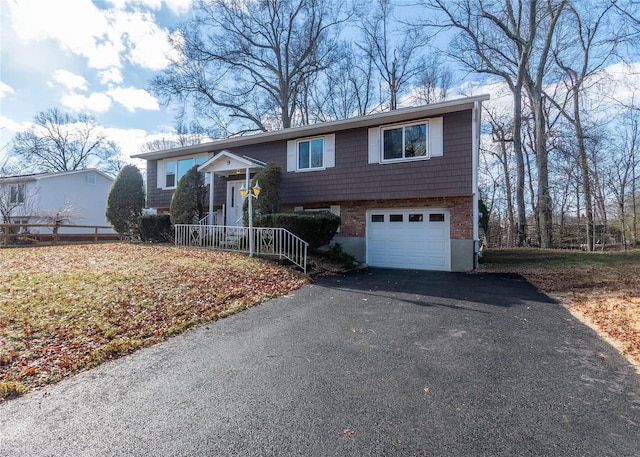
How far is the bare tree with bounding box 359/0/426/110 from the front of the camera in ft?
71.2

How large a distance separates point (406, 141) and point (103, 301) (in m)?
9.48

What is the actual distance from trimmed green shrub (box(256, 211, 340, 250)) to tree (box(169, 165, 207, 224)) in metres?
3.80

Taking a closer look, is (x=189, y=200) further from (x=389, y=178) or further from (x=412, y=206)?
(x=412, y=206)

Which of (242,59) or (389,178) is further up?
(242,59)

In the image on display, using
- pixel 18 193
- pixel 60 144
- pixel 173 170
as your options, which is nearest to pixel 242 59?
pixel 173 170

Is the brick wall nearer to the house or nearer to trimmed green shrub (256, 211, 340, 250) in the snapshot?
the house

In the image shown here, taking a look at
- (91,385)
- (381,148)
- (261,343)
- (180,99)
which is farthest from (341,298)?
(180,99)

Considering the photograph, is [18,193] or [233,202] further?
[18,193]

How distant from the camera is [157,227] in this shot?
13266 millimetres

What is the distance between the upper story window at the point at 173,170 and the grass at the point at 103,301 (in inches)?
270

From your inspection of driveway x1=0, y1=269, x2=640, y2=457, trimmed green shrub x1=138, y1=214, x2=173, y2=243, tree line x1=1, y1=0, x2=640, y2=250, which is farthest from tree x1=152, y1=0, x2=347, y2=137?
driveway x1=0, y1=269, x2=640, y2=457

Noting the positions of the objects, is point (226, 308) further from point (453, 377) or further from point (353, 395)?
point (453, 377)

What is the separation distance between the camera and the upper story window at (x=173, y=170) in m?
15.0

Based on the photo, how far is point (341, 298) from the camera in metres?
6.50
